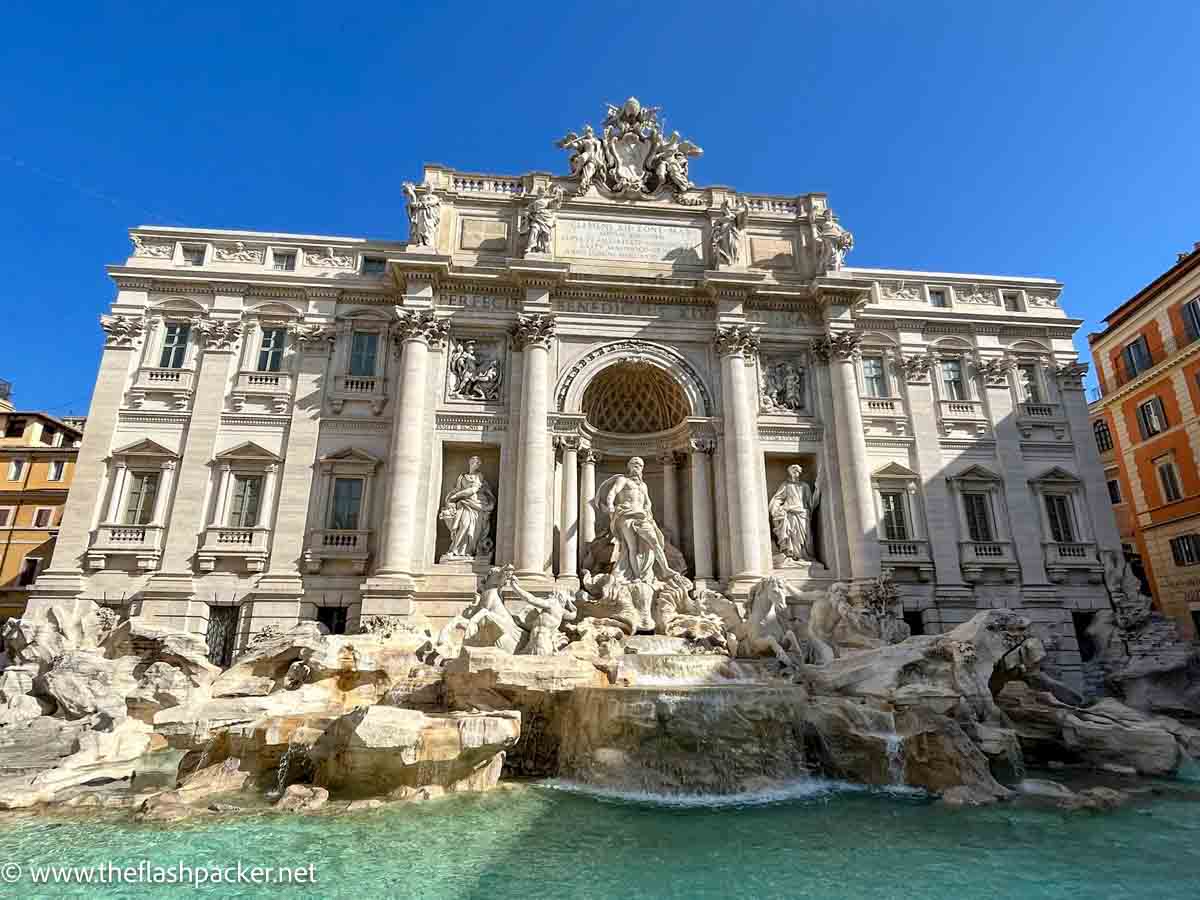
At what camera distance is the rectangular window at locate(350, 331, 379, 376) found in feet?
61.7

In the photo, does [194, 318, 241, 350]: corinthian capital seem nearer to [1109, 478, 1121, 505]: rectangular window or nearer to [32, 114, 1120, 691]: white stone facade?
[32, 114, 1120, 691]: white stone facade

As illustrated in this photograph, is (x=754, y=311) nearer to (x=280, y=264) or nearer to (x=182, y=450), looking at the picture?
(x=280, y=264)

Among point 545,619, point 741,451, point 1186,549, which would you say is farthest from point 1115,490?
point 545,619

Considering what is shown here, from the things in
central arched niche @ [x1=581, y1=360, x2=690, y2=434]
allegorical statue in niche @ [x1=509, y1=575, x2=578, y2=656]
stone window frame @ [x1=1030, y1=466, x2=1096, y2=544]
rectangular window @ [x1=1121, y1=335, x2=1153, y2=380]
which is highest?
rectangular window @ [x1=1121, y1=335, x2=1153, y2=380]

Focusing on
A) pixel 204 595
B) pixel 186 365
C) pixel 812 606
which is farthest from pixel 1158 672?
pixel 186 365

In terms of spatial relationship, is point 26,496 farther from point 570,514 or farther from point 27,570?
point 570,514

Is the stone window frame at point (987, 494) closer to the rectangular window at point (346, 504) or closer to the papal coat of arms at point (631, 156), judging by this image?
the papal coat of arms at point (631, 156)

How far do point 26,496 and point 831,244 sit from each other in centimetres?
3387

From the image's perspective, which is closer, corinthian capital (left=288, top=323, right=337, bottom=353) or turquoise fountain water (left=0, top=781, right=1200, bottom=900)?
turquoise fountain water (left=0, top=781, right=1200, bottom=900)

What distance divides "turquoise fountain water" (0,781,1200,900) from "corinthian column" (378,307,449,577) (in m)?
8.77

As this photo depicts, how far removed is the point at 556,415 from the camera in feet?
59.2

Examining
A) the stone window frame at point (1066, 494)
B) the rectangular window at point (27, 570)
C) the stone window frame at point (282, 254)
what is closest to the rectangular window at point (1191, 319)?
the stone window frame at point (1066, 494)

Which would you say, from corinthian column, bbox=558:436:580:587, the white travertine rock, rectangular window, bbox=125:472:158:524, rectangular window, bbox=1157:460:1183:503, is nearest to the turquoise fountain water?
the white travertine rock

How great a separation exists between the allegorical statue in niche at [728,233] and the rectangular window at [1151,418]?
17.3 meters
